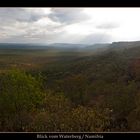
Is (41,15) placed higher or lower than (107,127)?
higher

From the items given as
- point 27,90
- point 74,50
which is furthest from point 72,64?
point 27,90

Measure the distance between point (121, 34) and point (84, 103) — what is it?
0.71m
